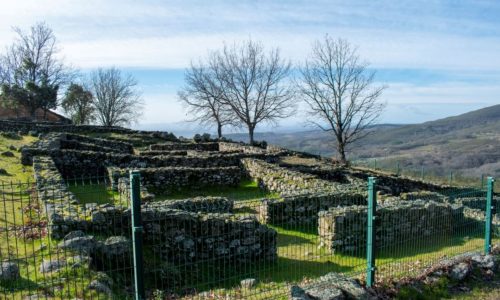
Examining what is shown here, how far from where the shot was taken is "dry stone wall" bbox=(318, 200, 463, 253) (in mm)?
12227

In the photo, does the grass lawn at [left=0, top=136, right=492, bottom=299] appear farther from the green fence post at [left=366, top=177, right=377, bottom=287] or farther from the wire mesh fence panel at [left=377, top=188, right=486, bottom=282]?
the green fence post at [left=366, top=177, right=377, bottom=287]

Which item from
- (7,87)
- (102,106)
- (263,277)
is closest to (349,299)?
(263,277)

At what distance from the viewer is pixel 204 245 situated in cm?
1073

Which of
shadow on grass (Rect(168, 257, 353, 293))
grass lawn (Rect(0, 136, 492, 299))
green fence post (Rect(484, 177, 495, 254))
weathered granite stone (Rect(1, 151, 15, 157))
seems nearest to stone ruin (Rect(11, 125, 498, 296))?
shadow on grass (Rect(168, 257, 353, 293))

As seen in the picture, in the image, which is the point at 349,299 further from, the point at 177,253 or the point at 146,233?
the point at 146,233

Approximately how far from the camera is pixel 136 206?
6398 mm

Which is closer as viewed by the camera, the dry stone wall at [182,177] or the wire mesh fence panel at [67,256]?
the wire mesh fence panel at [67,256]

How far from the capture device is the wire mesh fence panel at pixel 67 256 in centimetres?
707

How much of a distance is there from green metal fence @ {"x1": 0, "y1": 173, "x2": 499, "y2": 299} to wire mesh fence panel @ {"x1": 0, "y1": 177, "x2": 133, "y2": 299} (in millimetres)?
22

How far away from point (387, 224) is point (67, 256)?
9.06 m

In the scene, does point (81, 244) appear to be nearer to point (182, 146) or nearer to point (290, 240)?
point (290, 240)

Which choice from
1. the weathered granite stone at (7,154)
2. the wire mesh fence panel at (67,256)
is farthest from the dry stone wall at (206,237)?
the weathered granite stone at (7,154)

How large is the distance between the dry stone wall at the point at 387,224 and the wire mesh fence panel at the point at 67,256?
5210 mm

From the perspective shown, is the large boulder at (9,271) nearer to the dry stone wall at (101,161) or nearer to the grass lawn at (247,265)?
the grass lawn at (247,265)
